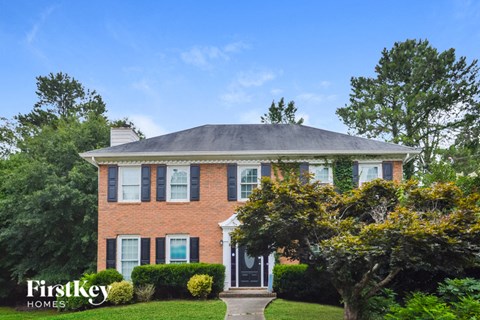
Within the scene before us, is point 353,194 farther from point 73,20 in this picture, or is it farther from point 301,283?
point 73,20

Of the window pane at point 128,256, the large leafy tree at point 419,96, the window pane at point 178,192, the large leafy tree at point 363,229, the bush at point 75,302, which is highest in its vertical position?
the large leafy tree at point 419,96

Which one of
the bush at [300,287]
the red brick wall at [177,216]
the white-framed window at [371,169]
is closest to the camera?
the bush at [300,287]

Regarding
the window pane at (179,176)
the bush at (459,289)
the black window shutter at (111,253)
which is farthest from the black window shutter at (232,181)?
the bush at (459,289)

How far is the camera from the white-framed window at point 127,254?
18.5m

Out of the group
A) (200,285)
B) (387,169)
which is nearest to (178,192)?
(200,285)

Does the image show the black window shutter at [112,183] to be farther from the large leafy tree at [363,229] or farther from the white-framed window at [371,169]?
the white-framed window at [371,169]

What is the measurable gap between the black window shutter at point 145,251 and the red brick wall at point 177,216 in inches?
5.4

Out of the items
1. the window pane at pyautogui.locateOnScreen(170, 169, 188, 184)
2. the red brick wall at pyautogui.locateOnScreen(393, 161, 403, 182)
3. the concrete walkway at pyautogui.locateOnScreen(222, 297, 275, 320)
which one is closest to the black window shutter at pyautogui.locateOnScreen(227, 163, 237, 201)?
the window pane at pyautogui.locateOnScreen(170, 169, 188, 184)

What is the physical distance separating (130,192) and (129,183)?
1.22 ft

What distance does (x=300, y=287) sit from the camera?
53.3 feet

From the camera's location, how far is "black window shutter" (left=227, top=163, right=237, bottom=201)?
62.1 feet

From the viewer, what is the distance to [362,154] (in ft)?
61.2

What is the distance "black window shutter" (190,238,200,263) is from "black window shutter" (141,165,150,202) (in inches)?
99.9

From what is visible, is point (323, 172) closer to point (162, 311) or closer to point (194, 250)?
point (194, 250)
